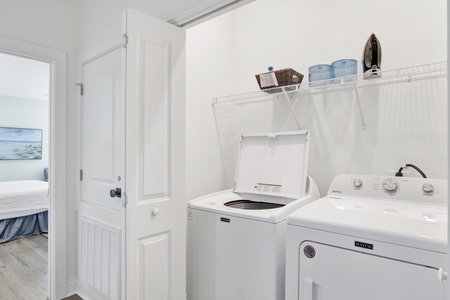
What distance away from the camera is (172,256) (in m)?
1.65

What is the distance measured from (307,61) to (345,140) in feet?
2.36

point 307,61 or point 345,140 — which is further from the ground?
point 307,61

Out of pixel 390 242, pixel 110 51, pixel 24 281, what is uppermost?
pixel 110 51

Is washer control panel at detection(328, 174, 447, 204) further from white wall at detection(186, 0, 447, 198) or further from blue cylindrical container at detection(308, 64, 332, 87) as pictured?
blue cylindrical container at detection(308, 64, 332, 87)

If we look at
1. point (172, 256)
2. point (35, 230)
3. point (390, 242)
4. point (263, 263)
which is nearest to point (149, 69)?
point (172, 256)

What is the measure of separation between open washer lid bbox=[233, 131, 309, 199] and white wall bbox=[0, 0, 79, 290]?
141 cm

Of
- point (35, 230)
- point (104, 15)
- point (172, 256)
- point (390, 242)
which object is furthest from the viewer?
point (35, 230)

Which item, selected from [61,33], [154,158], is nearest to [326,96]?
[154,158]

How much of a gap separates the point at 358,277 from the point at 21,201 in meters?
4.53

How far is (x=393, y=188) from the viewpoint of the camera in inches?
63.6

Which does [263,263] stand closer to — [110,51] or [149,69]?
[149,69]

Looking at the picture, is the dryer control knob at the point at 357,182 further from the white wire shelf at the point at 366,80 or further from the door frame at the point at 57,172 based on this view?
the door frame at the point at 57,172

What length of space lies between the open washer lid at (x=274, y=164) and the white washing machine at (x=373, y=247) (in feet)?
1.25

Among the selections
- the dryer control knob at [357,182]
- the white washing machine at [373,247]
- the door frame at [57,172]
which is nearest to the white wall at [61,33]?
the door frame at [57,172]
